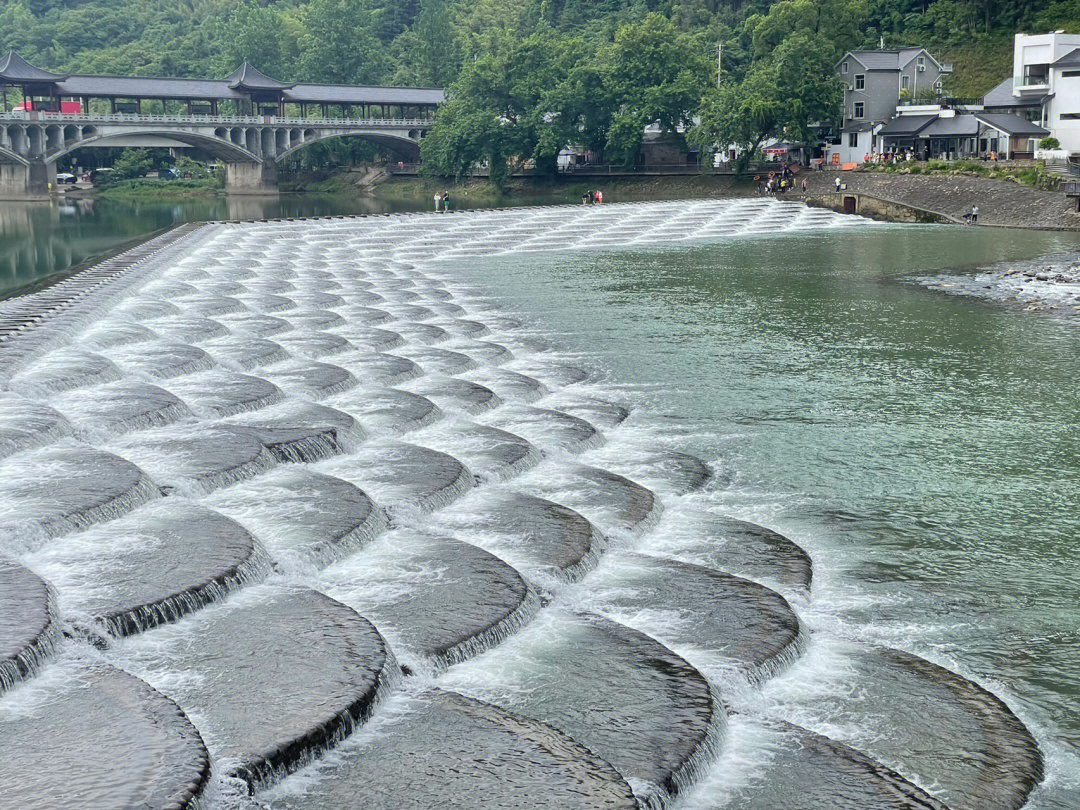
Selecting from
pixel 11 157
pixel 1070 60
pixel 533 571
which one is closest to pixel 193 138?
pixel 11 157

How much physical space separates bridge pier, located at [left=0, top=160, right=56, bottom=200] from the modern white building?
63589 mm

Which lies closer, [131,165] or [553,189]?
[553,189]

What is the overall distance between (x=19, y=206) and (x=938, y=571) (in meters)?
81.3

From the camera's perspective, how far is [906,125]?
7162 cm

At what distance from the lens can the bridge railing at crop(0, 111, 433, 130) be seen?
86.1m

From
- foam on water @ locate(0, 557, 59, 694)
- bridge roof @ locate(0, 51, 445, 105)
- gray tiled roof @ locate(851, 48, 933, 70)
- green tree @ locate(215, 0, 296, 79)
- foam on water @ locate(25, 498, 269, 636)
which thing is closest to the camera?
foam on water @ locate(0, 557, 59, 694)

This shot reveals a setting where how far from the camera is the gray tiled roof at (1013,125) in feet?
214

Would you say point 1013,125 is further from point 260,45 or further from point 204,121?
point 260,45

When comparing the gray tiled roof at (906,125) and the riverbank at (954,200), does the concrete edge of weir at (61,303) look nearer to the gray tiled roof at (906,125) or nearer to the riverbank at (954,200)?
the riverbank at (954,200)

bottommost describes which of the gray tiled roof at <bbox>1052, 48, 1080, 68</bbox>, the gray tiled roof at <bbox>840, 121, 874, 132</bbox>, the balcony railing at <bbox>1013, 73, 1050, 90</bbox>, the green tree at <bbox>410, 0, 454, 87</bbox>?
the gray tiled roof at <bbox>840, 121, 874, 132</bbox>

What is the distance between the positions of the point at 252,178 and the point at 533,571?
92.0 m

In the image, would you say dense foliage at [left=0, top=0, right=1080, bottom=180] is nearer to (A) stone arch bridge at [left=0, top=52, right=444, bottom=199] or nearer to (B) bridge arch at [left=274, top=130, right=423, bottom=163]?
(B) bridge arch at [left=274, top=130, right=423, bottom=163]

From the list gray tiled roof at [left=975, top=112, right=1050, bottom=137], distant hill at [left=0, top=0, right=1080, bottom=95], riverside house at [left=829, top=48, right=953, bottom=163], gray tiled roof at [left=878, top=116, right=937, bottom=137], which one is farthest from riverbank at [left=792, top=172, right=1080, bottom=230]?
distant hill at [left=0, top=0, right=1080, bottom=95]

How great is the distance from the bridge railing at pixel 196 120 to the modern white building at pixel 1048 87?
46.2 meters
